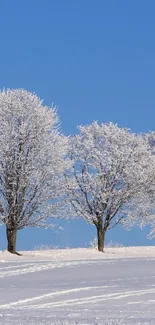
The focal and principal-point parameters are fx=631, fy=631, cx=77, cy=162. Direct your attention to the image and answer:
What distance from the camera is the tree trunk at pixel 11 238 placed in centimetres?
3675

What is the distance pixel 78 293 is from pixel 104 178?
27540mm

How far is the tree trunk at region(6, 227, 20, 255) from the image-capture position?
36.8m

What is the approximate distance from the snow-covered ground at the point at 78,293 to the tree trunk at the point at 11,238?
1269 cm

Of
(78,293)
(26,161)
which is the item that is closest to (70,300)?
(78,293)

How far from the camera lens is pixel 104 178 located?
139 ft

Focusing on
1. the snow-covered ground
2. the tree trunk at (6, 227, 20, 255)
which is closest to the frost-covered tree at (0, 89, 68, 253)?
the tree trunk at (6, 227, 20, 255)

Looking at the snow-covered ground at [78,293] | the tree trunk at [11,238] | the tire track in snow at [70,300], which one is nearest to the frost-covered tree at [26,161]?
the tree trunk at [11,238]

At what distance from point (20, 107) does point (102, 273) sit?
57.7ft

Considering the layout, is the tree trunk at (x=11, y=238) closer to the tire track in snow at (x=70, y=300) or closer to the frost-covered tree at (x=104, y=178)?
the frost-covered tree at (x=104, y=178)

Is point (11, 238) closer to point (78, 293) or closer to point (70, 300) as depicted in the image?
point (78, 293)

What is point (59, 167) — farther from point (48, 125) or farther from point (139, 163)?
point (139, 163)

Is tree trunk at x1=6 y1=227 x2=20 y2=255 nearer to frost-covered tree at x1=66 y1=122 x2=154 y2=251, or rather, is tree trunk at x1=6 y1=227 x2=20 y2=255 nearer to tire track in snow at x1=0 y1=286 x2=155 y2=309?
frost-covered tree at x1=66 y1=122 x2=154 y2=251

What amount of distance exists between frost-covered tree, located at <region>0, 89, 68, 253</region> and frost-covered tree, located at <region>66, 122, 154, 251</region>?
4.14 metres

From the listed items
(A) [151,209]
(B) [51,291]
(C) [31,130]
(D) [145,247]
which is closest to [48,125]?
(C) [31,130]
